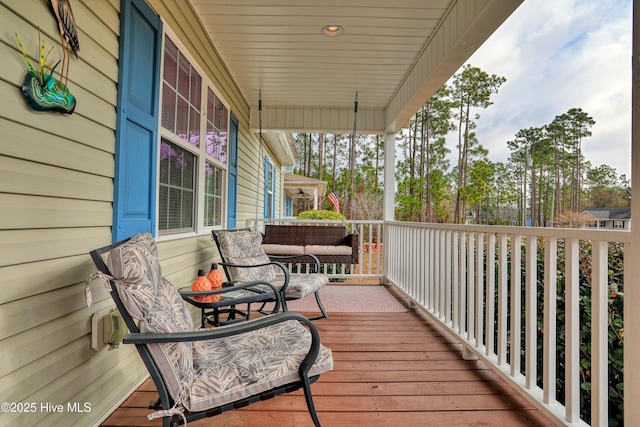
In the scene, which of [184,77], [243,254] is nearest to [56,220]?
[184,77]

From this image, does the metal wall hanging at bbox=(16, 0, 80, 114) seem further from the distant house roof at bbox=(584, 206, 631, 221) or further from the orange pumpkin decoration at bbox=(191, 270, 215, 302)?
the distant house roof at bbox=(584, 206, 631, 221)

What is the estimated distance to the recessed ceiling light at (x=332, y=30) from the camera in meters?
3.14

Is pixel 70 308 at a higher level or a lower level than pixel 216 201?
lower

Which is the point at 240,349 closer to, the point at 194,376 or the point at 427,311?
the point at 194,376

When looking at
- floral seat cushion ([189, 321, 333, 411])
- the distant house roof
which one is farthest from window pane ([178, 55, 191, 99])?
the distant house roof

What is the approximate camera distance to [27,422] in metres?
1.29

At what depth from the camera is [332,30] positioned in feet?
10.4

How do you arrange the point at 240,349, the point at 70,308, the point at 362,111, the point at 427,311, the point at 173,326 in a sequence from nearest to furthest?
the point at 173,326
the point at 70,308
the point at 240,349
the point at 427,311
the point at 362,111

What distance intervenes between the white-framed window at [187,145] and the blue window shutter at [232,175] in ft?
1.28

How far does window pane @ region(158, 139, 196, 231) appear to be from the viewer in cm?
248

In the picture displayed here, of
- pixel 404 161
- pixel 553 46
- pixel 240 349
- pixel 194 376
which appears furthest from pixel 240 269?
pixel 404 161

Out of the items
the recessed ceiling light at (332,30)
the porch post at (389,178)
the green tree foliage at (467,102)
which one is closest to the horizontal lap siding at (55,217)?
the recessed ceiling light at (332,30)

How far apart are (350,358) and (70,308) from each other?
1746 millimetres

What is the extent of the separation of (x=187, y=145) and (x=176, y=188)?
39cm
